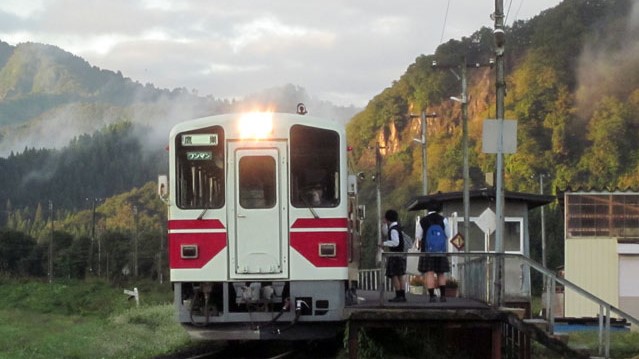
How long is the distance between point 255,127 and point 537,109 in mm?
84514

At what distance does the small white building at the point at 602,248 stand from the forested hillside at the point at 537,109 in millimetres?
41587

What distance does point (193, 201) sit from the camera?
46.6 feet

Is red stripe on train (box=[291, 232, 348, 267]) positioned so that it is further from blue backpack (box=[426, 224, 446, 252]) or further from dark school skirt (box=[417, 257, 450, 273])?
blue backpack (box=[426, 224, 446, 252])

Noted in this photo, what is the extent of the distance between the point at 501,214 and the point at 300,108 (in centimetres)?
594

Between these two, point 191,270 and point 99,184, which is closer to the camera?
point 191,270

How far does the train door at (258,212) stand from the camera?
14.0 m

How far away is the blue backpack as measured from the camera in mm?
15180

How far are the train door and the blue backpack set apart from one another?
2.35 metres

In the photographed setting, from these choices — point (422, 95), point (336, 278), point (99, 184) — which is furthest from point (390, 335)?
point (99, 184)

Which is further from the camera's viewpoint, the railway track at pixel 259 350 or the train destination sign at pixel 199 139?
the railway track at pixel 259 350

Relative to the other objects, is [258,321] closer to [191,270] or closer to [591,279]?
[191,270]

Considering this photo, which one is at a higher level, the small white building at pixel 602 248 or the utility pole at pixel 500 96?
the utility pole at pixel 500 96

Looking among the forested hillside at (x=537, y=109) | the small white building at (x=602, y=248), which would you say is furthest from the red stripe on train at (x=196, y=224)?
the forested hillside at (x=537, y=109)

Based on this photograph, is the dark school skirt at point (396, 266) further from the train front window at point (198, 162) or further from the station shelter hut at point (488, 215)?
the station shelter hut at point (488, 215)
